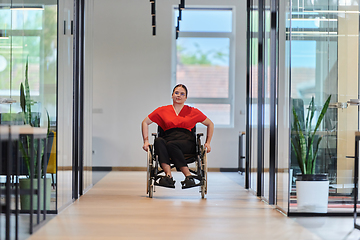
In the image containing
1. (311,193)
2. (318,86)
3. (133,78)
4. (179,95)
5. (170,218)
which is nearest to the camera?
(170,218)

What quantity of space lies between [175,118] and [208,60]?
2.86 meters

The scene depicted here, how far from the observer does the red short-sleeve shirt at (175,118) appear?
427cm

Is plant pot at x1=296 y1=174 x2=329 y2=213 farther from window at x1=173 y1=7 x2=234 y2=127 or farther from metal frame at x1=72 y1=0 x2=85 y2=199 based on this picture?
window at x1=173 y1=7 x2=234 y2=127

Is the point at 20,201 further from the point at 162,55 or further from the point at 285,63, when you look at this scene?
the point at 162,55

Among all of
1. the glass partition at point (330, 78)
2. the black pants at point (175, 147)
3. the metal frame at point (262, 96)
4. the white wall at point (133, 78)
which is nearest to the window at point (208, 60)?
the white wall at point (133, 78)

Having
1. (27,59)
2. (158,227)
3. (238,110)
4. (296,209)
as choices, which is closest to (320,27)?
(296,209)

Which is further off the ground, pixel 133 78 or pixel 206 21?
pixel 206 21

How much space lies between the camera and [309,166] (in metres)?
3.25

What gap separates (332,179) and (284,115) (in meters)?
0.64

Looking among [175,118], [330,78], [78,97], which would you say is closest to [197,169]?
[175,118]

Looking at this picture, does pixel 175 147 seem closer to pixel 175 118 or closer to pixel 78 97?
pixel 175 118

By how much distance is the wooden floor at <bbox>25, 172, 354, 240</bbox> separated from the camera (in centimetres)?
255

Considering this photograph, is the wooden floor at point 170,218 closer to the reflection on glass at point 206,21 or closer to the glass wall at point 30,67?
the glass wall at point 30,67

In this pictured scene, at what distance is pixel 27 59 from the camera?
326 cm
